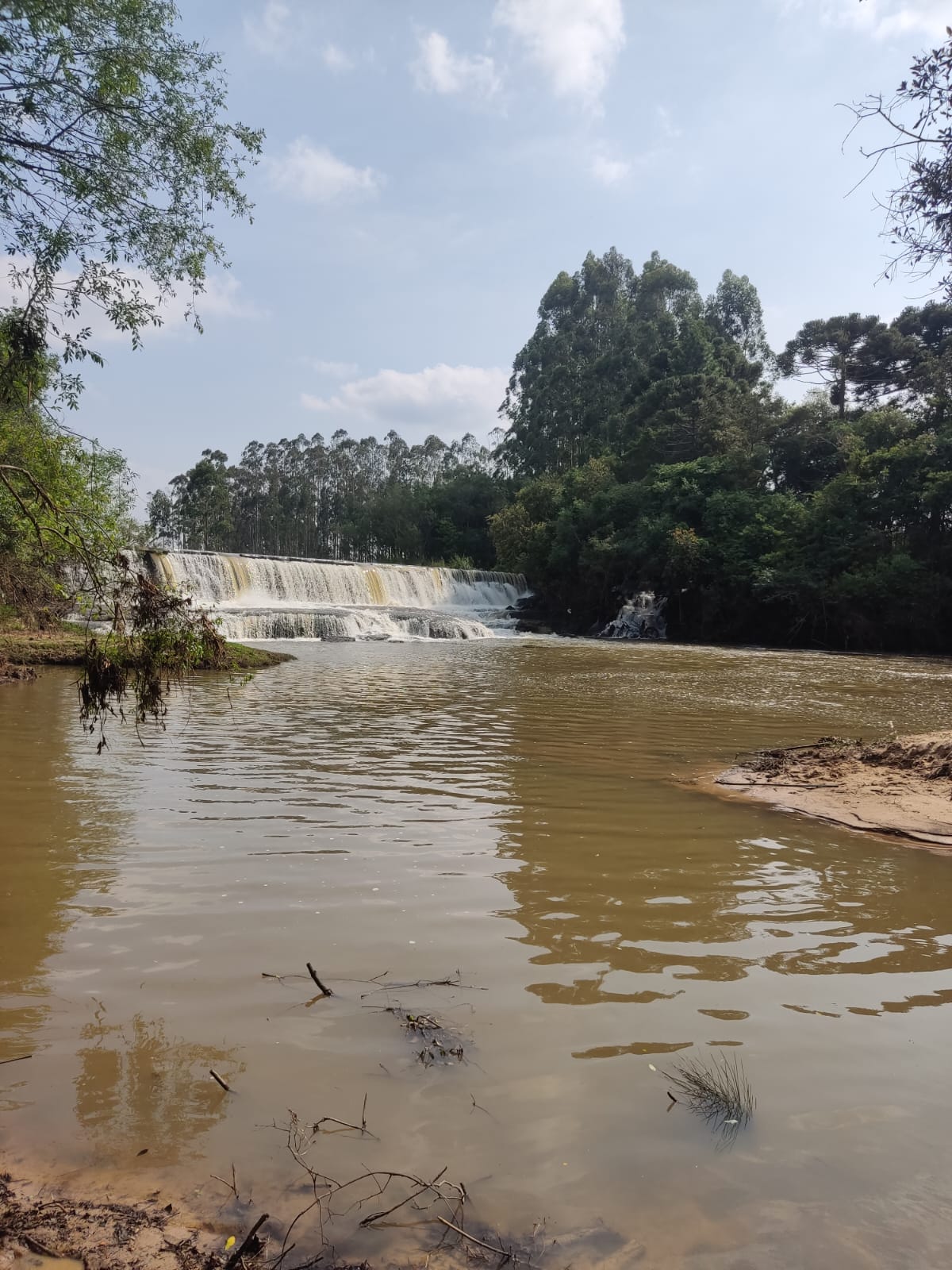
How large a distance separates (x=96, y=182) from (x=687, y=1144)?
6.05m

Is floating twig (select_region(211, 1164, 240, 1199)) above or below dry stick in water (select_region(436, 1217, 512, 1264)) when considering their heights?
below

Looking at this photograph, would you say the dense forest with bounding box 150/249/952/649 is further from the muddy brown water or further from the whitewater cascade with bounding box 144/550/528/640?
the muddy brown water

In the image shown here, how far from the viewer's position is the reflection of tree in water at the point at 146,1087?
2.20 metres

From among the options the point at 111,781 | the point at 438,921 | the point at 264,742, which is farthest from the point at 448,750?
the point at 438,921

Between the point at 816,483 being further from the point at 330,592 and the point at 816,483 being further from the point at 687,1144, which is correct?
the point at 687,1144

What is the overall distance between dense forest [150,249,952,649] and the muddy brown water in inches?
984

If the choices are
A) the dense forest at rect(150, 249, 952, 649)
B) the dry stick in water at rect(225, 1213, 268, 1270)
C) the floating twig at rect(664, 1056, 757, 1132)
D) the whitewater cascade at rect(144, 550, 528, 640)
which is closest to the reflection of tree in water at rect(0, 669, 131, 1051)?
the dry stick in water at rect(225, 1213, 268, 1270)

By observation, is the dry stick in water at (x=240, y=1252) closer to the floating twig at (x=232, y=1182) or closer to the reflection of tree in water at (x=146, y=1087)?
the floating twig at (x=232, y=1182)

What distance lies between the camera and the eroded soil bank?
5.67 m

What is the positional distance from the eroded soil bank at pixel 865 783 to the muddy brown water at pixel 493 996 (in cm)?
33

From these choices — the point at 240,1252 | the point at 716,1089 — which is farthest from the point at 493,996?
the point at 240,1252

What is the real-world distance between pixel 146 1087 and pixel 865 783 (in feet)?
19.6

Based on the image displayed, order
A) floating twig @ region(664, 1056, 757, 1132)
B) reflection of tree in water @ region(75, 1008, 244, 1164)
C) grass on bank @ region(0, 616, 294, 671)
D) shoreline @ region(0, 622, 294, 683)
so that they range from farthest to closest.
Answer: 1. grass on bank @ region(0, 616, 294, 671)
2. shoreline @ region(0, 622, 294, 683)
3. floating twig @ region(664, 1056, 757, 1132)
4. reflection of tree in water @ region(75, 1008, 244, 1164)

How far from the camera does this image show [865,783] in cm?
674
